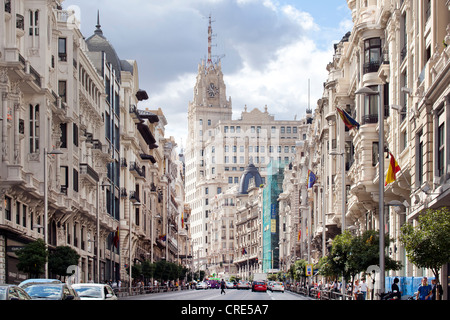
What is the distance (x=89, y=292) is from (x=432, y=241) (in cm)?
1161

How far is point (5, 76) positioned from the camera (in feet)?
151

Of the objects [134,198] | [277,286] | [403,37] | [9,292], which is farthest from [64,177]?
[277,286]

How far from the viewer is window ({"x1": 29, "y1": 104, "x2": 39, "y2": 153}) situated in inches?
2067

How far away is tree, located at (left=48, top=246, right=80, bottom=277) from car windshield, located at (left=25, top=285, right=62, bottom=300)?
27183 millimetres

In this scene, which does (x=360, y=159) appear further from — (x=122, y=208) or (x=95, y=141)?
(x=122, y=208)

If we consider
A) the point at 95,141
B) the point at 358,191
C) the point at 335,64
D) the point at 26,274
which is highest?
the point at 335,64

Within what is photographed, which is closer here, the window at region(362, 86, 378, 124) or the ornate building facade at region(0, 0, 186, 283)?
the ornate building facade at region(0, 0, 186, 283)

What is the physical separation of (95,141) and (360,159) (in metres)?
29.3

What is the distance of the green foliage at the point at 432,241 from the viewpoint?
28109 millimetres

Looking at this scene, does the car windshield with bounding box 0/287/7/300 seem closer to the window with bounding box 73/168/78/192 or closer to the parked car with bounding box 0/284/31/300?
the parked car with bounding box 0/284/31/300

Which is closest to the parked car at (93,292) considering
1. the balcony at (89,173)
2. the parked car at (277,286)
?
the balcony at (89,173)

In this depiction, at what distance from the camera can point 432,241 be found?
28.2 m

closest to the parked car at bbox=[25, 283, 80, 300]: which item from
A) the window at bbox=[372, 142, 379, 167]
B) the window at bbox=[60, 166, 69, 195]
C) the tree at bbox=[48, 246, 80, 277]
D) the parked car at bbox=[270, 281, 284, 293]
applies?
the tree at bbox=[48, 246, 80, 277]
